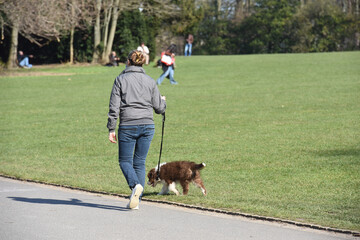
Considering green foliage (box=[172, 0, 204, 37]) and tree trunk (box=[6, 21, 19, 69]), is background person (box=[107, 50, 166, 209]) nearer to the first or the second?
tree trunk (box=[6, 21, 19, 69])

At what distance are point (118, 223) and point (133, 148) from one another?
1.16 metres

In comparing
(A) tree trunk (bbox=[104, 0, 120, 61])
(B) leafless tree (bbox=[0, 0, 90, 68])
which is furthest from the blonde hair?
(A) tree trunk (bbox=[104, 0, 120, 61])

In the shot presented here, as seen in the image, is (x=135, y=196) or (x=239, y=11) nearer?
(x=135, y=196)

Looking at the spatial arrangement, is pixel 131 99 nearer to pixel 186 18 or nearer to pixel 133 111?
pixel 133 111

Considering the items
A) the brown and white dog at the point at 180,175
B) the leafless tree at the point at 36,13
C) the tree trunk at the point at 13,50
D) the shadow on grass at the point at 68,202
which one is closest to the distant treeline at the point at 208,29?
the tree trunk at the point at 13,50

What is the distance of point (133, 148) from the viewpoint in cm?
849

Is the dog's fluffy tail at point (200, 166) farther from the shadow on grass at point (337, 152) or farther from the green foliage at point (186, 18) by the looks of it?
the green foliage at point (186, 18)

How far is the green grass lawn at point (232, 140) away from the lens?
9.77 metres

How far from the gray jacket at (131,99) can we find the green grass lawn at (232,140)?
1.56 meters

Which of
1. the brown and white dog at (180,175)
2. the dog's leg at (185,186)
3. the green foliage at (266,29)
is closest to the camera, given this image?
the brown and white dog at (180,175)

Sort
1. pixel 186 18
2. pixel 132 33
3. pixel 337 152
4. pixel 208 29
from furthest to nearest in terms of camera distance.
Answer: pixel 208 29, pixel 186 18, pixel 132 33, pixel 337 152

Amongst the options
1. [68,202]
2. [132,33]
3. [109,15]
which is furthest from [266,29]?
[68,202]

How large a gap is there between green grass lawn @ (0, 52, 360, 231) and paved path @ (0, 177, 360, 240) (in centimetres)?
60

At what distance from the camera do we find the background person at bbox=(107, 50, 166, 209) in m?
8.32
